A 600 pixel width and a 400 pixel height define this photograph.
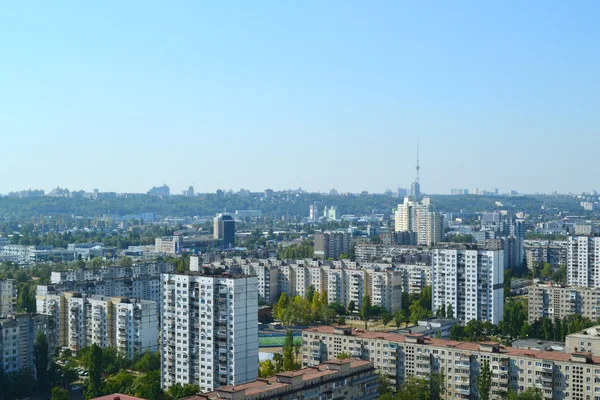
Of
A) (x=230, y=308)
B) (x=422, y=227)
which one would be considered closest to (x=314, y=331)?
(x=230, y=308)

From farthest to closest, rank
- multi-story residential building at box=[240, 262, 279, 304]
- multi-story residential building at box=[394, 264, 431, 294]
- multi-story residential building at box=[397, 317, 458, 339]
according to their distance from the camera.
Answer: multi-story residential building at box=[240, 262, 279, 304] → multi-story residential building at box=[394, 264, 431, 294] → multi-story residential building at box=[397, 317, 458, 339]

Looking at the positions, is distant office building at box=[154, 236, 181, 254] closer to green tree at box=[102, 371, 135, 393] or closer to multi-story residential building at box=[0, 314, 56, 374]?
multi-story residential building at box=[0, 314, 56, 374]

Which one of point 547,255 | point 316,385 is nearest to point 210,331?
point 316,385

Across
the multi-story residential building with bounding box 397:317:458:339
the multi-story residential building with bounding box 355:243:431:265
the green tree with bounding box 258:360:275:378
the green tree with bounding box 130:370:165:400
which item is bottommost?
the green tree with bounding box 130:370:165:400

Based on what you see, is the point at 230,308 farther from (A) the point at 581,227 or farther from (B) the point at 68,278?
(A) the point at 581,227

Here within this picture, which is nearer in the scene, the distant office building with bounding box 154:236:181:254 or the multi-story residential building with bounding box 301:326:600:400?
the multi-story residential building with bounding box 301:326:600:400

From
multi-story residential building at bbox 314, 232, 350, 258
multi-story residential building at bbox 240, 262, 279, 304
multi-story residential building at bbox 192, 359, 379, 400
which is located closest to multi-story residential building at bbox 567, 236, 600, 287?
multi-story residential building at bbox 240, 262, 279, 304
